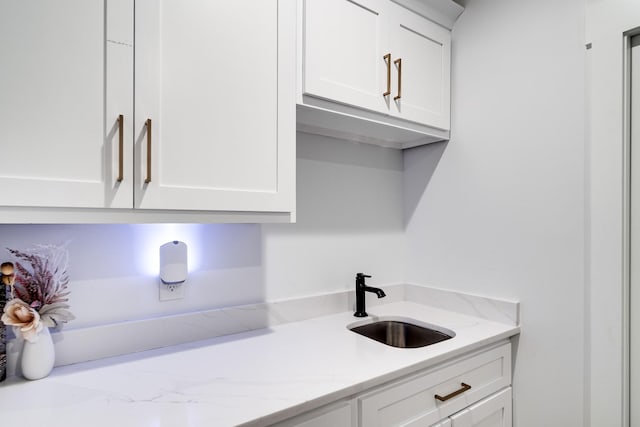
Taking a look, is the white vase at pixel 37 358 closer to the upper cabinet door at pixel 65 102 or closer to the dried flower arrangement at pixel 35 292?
the dried flower arrangement at pixel 35 292

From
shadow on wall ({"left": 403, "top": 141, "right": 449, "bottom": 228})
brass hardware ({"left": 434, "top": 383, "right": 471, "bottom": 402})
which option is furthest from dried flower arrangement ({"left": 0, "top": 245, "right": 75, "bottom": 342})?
shadow on wall ({"left": 403, "top": 141, "right": 449, "bottom": 228})

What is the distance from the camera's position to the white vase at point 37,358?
1004mm

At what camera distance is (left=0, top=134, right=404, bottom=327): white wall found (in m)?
1.18

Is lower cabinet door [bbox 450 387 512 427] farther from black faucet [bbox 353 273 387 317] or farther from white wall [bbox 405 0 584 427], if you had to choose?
black faucet [bbox 353 273 387 317]

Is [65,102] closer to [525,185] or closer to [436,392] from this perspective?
[436,392]

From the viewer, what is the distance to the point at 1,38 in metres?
0.81

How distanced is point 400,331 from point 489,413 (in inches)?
17.6

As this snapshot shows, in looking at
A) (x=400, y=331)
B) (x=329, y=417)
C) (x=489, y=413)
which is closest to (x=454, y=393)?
(x=489, y=413)

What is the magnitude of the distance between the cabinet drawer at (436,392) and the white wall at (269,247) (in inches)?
24.6

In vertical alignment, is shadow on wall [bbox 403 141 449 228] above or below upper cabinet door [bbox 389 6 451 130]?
below

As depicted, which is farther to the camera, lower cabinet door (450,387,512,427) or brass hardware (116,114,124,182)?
lower cabinet door (450,387,512,427)

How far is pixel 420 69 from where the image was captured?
1589mm

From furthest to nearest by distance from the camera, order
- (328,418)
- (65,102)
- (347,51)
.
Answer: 1. (347,51)
2. (328,418)
3. (65,102)

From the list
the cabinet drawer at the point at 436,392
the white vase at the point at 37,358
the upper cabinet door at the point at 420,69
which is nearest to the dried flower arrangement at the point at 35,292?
the white vase at the point at 37,358
